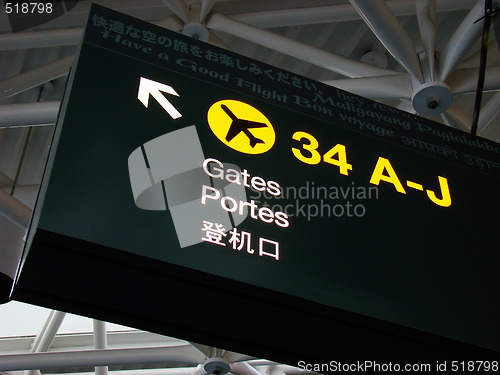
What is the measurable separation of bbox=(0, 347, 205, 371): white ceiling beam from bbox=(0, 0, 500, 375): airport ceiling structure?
2 centimetres

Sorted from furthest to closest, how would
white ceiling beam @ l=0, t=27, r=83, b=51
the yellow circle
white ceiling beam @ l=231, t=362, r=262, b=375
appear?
white ceiling beam @ l=231, t=362, r=262, b=375
white ceiling beam @ l=0, t=27, r=83, b=51
the yellow circle

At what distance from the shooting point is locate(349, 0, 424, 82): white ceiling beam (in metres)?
5.86

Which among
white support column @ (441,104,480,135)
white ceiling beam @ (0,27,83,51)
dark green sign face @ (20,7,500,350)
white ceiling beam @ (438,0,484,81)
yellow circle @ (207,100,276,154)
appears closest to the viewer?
dark green sign face @ (20,7,500,350)

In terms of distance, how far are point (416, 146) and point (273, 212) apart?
1.21m

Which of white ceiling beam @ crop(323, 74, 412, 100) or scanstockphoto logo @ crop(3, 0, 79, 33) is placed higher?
scanstockphoto logo @ crop(3, 0, 79, 33)

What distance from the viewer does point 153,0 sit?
355 inches

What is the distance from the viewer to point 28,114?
7203mm

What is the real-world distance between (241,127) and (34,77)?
4947mm

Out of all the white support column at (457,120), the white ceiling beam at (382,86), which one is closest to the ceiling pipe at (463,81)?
the white ceiling beam at (382,86)

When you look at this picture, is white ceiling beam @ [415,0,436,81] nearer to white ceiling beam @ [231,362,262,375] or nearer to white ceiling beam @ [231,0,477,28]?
white ceiling beam @ [231,0,477,28]

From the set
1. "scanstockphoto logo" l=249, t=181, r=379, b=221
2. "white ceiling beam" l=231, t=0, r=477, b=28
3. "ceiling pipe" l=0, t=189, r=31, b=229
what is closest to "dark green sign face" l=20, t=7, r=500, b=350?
"scanstockphoto logo" l=249, t=181, r=379, b=221

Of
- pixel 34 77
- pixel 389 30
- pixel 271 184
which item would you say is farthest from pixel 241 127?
pixel 34 77

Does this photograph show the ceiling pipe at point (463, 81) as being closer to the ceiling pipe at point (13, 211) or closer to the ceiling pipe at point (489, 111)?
the ceiling pipe at point (489, 111)

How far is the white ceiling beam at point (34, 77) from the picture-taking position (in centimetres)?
773
